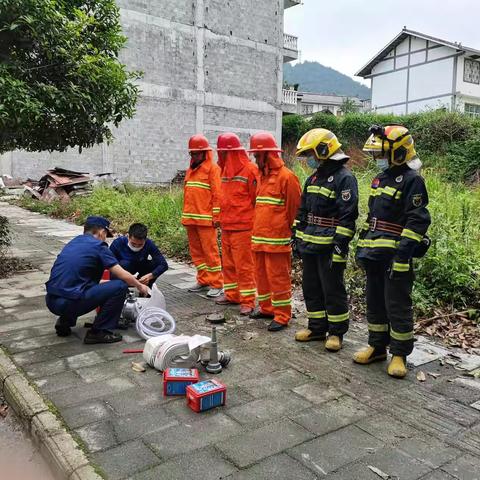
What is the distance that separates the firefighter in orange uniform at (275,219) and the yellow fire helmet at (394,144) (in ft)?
3.83

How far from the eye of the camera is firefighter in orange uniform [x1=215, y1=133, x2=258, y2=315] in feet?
17.4

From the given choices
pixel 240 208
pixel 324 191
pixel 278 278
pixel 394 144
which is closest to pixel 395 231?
pixel 394 144

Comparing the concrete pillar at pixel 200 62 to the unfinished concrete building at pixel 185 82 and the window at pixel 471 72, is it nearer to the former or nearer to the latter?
the unfinished concrete building at pixel 185 82

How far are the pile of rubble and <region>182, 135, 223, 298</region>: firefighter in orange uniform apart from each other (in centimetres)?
1009

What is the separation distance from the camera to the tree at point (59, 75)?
541 centimetres

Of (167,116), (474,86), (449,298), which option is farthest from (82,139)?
(474,86)

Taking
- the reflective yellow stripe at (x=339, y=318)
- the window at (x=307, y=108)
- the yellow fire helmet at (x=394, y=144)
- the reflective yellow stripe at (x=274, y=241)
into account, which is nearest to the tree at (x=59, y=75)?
the reflective yellow stripe at (x=274, y=241)

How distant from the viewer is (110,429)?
298 cm

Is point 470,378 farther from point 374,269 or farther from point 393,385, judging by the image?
point 374,269

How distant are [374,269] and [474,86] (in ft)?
99.9

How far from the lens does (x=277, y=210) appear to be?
468cm

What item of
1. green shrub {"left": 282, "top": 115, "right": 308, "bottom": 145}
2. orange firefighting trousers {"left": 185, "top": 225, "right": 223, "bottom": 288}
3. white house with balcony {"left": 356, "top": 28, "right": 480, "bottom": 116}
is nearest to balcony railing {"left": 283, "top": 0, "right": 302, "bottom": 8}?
green shrub {"left": 282, "top": 115, "right": 308, "bottom": 145}

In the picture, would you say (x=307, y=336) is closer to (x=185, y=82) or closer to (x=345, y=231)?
(x=345, y=231)

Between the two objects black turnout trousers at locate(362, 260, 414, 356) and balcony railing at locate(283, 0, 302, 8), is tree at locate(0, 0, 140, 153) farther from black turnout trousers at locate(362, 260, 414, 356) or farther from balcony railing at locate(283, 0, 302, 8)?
balcony railing at locate(283, 0, 302, 8)
